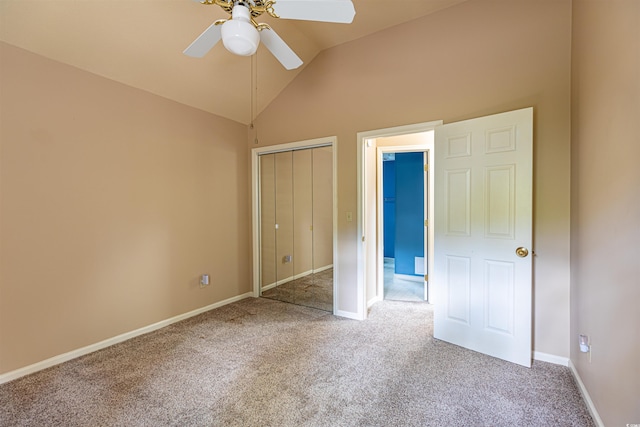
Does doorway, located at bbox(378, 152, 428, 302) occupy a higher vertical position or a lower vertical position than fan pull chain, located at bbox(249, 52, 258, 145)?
lower

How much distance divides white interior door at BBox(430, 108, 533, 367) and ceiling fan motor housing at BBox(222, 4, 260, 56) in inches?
75.8

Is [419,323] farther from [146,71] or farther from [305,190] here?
[146,71]

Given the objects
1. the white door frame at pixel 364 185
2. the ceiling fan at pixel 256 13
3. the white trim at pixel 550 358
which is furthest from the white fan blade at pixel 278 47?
the white trim at pixel 550 358

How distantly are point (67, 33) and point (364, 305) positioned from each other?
3658 mm

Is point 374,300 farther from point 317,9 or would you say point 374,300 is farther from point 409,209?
point 317,9

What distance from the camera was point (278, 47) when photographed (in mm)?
1933

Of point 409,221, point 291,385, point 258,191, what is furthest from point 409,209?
point 291,385

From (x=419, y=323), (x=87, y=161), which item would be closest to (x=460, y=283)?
(x=419, y=323)

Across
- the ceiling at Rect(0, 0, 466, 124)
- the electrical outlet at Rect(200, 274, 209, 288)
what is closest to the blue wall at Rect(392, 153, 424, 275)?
the ceiling at Rect(0, 0, 466, 124)

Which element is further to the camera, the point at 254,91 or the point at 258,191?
the point at 258,191

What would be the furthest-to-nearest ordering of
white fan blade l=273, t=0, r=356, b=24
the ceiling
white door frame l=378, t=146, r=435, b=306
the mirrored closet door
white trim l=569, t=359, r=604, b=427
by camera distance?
1. white door frame l=378, t=146, r=435, b=306
2. the mirrored closet door
3. the ceiling
4. white trim l=569, t=359, r=604, b=427
5. white fan blade l=273, t=0, r=356, b=24

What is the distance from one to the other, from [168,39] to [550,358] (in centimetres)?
430

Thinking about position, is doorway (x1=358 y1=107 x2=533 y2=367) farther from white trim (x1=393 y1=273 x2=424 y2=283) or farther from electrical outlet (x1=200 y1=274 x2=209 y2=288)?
electrical outlet (x1=200 y1=274 x2=209 y2=288)

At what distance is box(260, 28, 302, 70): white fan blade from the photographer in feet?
5.92
